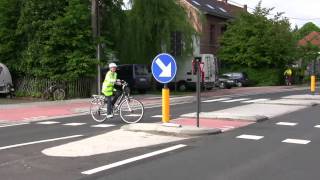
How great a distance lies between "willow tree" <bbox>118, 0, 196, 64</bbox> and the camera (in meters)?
31.5

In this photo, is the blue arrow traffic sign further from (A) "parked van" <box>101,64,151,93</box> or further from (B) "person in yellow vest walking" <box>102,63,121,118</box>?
(A) "parked van" <box>101,64,151,93</box>

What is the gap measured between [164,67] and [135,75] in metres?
18.2

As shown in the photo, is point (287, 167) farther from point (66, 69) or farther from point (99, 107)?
point (66, 69)

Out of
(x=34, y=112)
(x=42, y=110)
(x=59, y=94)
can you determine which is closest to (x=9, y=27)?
(x=59, y=94)

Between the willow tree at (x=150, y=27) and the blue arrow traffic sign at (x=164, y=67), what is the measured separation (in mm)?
18144

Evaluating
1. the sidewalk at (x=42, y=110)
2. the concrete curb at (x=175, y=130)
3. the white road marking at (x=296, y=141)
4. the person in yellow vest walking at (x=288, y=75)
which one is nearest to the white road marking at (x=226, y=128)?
the concrete curb at (x=175, y=130)

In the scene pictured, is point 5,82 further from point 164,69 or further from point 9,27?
point 164,69

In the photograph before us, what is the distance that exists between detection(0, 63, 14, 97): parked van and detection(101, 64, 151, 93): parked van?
654 cm

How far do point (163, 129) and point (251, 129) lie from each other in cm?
245

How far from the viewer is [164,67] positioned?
13.0m

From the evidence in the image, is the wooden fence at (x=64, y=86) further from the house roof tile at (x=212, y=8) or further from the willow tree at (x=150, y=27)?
the house roof tile at (x=212, y=8)

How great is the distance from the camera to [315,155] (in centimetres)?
984

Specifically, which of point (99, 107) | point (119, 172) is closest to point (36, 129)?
point (99, 107)

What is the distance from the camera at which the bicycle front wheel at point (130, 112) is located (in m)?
15.3
